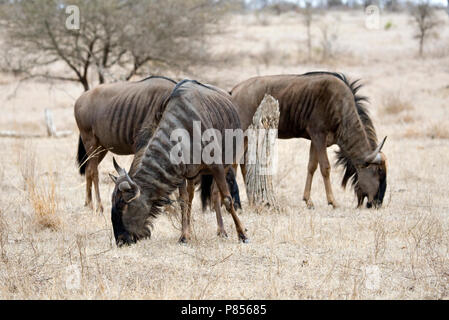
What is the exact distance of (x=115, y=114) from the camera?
7371 millimetres

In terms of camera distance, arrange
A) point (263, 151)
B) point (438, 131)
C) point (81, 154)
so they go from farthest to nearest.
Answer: point (438, 131), point (81, 154), point (263, 151)

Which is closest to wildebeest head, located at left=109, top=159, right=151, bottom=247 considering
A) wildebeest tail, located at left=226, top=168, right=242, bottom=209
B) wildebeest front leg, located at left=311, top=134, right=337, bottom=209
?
wildebeest tail, located at left=226, top=168, right=242, bottom=209

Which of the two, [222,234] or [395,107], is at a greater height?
[222,234]

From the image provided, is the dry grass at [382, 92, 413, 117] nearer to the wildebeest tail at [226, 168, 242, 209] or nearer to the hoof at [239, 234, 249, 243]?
the wildebeest tail at [226, 168, 242, 209]

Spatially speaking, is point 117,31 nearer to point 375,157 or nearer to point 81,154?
point 81,154

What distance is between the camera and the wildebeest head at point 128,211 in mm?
5277

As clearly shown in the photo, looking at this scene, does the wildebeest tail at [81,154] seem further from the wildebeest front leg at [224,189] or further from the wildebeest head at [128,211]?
the wildebeest front leg at [224,189]

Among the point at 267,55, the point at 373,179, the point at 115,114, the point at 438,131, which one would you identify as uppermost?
the point at 115,114

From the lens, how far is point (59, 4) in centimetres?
1588

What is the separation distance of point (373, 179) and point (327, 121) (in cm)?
102

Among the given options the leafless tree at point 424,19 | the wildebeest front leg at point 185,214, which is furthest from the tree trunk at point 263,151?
Answer: the leafless tree at point 424,19

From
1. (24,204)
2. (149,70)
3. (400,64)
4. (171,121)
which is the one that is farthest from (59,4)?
(400,64)

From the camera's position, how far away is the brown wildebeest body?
704 cm

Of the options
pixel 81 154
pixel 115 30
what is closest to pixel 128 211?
pixel 81 154
